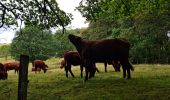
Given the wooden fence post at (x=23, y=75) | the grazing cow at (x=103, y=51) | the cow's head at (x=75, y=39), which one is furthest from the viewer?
the cow's head at (x=75, y=39)

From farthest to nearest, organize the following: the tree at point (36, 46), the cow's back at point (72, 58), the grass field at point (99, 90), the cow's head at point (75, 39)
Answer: the tree at point (36, 46), the cow's back at point (72, 58), the cow's head at point (75, 39), the grass field at point (99, 90)

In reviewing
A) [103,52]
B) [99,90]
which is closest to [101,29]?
[103,52]

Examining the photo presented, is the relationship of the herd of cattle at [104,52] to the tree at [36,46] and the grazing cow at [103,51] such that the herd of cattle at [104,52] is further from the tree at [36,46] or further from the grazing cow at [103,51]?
the tree at [36,46]

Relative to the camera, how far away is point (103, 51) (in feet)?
67.3

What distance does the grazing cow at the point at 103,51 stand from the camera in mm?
20172

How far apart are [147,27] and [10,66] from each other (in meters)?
21.5

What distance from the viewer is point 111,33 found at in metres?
63.1

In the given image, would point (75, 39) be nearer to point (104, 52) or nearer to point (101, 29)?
point (104, 52)

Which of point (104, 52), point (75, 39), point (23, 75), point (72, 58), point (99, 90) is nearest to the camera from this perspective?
point (23, 75)

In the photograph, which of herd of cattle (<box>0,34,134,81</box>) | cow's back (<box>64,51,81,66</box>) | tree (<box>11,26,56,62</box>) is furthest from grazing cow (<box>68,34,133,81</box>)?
tree (<box>11,26,56,62</box>)

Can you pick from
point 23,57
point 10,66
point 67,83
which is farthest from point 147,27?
point 23,57

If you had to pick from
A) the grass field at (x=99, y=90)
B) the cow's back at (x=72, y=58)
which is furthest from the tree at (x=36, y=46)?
the grass field at (x=99, y=90)

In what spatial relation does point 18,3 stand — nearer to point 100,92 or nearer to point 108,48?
point 108,48

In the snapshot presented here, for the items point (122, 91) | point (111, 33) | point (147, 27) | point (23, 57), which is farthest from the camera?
point (111, 33)
